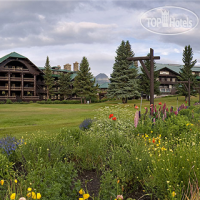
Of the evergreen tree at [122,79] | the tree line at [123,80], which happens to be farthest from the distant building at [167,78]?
the evergreen tree at [122,79]

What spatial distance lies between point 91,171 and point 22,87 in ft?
168

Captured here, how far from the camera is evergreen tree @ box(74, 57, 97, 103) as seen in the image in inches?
2015

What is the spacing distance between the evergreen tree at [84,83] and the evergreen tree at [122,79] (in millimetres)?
8313

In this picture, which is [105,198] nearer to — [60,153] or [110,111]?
[60,153]

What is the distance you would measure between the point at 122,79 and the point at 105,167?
130 ft

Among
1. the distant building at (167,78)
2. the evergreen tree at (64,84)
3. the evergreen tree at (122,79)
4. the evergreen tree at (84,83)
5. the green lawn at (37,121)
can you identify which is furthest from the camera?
the distant building at (167,78)

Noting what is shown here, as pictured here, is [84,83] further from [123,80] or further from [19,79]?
[19,79]

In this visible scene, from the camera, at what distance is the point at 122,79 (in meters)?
43.9

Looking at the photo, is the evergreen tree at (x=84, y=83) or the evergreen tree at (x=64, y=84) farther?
the evergreen tree at (x=64, y=84)

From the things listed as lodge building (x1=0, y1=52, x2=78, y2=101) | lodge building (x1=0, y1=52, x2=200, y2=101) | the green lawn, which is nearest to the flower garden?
the green lawn

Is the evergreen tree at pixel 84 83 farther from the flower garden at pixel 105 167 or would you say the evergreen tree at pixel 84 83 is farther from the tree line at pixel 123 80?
the flower garden at pixel 105 167

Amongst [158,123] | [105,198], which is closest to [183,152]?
[105,198]

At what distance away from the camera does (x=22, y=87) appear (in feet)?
173

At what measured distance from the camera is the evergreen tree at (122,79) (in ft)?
141
